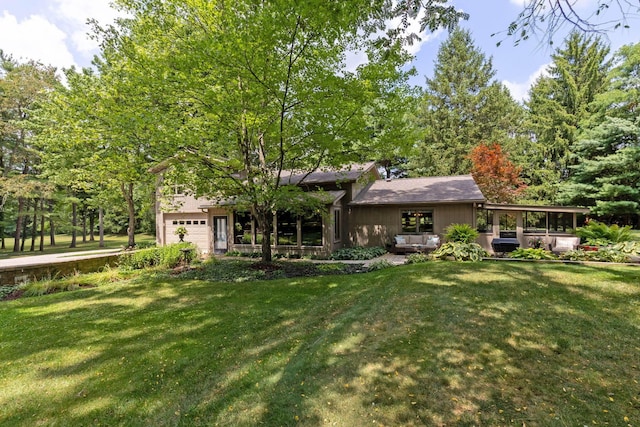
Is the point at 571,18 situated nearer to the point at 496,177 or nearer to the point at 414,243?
the point at 414,243

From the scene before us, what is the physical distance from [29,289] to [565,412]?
12.6 metres

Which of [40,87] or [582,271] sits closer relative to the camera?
[582,271]

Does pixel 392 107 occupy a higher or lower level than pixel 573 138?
lower

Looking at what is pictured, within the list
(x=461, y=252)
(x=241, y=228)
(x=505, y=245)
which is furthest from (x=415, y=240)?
(x=241, y=228)

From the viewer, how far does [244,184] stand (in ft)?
34.7

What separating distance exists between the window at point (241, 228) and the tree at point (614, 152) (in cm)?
2175

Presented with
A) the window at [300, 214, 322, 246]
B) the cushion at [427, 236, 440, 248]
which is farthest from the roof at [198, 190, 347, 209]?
the cushion at [427, 236, 440, 248]

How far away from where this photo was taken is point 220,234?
650 inches

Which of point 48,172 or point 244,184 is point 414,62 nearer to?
point 244,184

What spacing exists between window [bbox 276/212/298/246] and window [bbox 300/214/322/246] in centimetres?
39

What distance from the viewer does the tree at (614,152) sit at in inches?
719

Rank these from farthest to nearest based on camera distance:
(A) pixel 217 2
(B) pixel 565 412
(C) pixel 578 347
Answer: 1. (A) pixel 217 2
2. (C) pixel 578 347
3. (B) pixel 565 412

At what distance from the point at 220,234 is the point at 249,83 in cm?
1013

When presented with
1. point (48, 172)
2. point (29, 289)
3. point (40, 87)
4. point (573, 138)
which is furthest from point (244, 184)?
point (573, 138)
